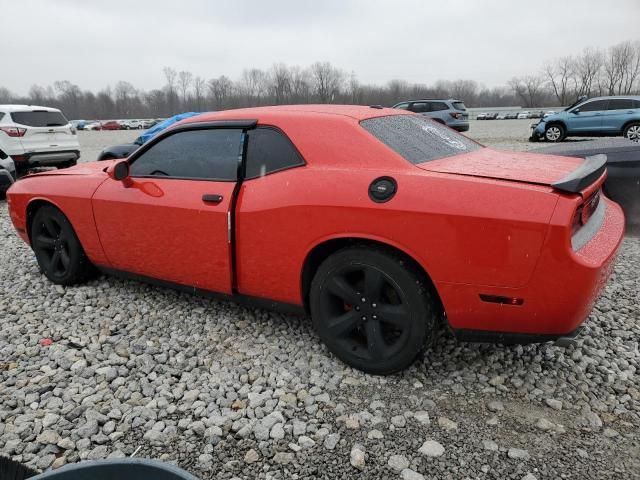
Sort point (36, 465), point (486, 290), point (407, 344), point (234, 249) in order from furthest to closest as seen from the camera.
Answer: point (234, 249) < point (407, 344) < point (486, 290) < point (36, 465)

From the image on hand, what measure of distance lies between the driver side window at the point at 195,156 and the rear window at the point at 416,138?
88 centimetres

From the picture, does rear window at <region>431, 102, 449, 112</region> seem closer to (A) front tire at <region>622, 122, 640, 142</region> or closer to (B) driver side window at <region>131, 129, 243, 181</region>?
(A) front tire at <region>622, 122, 640, 142</region>

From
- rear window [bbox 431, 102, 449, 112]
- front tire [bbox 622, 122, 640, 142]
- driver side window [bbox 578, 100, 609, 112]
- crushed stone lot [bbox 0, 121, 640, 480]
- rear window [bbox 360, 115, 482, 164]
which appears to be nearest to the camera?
crushed stone lot [bbox 0, 121, 640, 480]

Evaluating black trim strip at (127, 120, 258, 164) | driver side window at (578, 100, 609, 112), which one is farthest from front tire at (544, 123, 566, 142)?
black trim strip at (127, 120, 258, 164)

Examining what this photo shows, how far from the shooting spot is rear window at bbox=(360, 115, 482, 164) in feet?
8.96

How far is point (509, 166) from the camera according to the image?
2.67 meters

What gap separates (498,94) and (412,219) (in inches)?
4506

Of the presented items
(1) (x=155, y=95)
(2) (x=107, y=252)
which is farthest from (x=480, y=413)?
(1) (x=155, y=95)

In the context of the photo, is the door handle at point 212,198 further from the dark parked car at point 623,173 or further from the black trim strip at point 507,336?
the dark parked car at point 623,173

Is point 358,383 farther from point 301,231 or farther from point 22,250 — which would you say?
point 22,250

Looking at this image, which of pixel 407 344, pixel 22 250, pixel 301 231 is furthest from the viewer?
pixel 22 250

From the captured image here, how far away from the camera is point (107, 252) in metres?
3.80

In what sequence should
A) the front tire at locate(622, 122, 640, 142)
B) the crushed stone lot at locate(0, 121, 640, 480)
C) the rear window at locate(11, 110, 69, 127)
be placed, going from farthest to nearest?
1. the front tire at locate(622, 122, 640, 142)
2. the rear window at locate(11, 110, 69, 127)
3. the crushed stone lot at locate(0, 121, 640, 480)

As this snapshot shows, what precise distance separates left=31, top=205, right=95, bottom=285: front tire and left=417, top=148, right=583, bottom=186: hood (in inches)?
118
